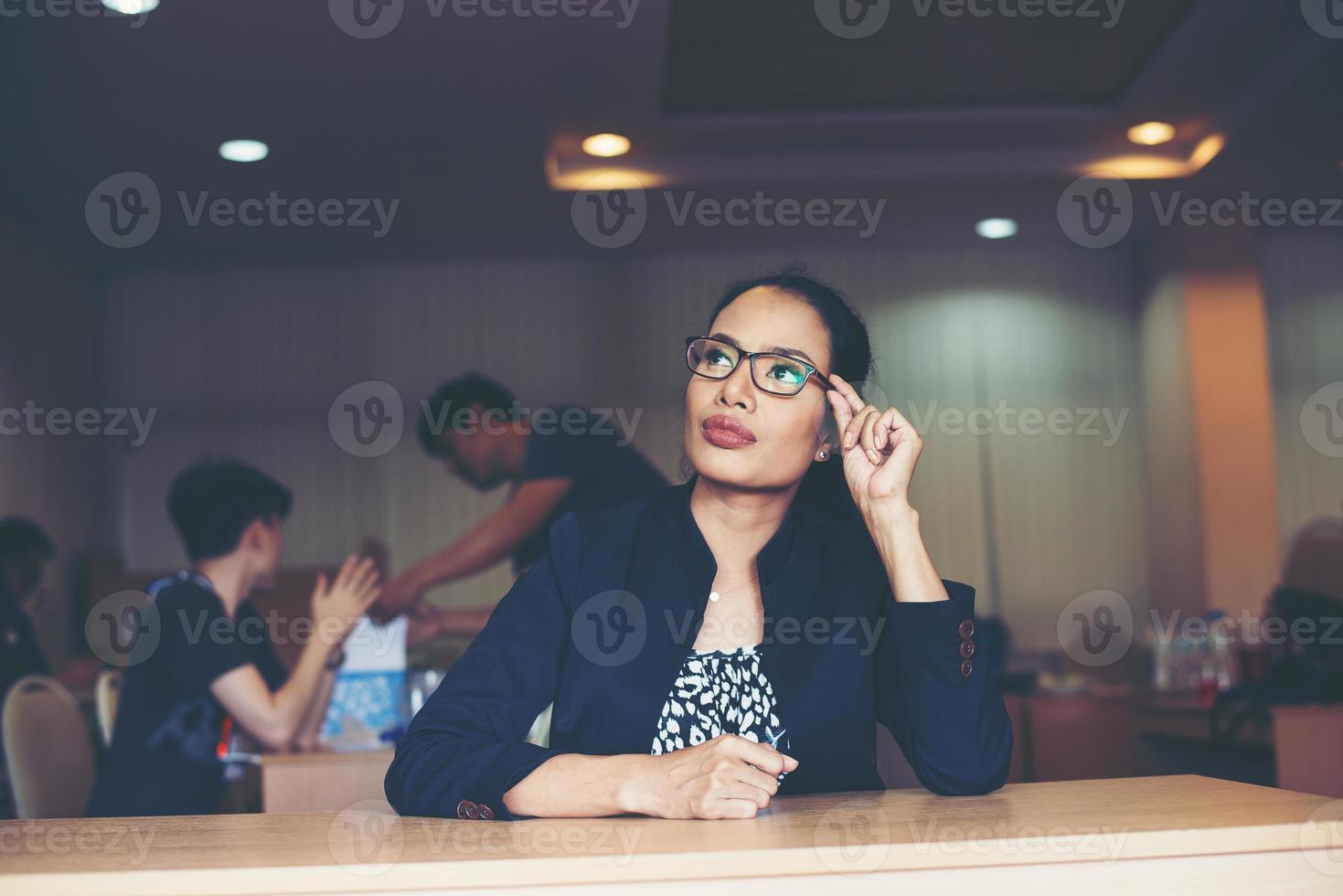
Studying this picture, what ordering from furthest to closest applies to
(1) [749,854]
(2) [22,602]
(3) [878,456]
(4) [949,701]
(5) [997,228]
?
(5) [997,228], (2) [22,602], (3) [878,456], (4) [949,701], (1) [749,854]

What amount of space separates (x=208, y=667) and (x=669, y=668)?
4.59ft

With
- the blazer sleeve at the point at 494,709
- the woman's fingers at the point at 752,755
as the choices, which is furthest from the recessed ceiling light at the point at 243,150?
the woman's fingers at the point at 752,755

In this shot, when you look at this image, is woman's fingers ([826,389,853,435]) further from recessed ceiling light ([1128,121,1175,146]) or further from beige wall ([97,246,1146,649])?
beige wall ([97,246,1146,649])

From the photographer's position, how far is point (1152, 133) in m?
4.41

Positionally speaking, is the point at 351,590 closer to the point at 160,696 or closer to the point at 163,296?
the point at 160,696

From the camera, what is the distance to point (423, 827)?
3.16ft

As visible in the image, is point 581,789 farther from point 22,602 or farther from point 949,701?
point 22,602

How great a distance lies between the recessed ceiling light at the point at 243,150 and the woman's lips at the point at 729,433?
3.38 metres

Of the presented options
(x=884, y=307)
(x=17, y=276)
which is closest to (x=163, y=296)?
(x=17, y=276)

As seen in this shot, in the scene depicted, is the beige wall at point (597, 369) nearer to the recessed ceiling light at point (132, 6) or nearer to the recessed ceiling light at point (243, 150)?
the recessed ceiling light at point (243, 150)

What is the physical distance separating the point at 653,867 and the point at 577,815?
272 mm

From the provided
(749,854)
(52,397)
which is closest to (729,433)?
(749,854)

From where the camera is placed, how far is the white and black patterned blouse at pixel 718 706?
127cm

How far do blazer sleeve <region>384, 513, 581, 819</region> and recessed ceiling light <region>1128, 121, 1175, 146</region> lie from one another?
3702mm
